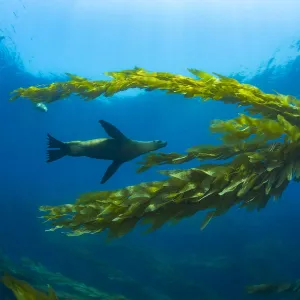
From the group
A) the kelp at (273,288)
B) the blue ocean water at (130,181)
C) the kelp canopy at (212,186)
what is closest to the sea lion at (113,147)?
the blue ocean water at (130,181)

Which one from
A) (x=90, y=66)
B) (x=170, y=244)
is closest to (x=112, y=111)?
(x=90, y=66)

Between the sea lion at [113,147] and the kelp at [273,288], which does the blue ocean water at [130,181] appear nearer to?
the kelp at [273,288]

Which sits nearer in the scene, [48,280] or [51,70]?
[48,280]

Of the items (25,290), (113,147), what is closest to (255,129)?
(25,290)

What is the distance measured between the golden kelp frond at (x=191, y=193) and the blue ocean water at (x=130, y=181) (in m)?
0.19

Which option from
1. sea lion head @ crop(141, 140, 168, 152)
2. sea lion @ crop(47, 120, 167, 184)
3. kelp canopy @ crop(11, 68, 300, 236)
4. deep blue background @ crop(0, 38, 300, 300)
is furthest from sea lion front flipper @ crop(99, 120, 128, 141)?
deep blue background @ crop(0, 38, 300, 300)

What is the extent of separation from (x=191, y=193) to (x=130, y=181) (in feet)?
168

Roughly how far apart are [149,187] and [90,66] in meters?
27.9

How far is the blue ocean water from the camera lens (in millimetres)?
12203

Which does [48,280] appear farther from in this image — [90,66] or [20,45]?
[90,66]

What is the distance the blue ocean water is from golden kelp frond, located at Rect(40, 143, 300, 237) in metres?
0.19

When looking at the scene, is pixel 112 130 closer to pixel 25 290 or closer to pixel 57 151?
pixel 57 151

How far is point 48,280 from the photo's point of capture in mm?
9727

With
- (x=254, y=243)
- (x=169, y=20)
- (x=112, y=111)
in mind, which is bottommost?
(x=254, y=243)
